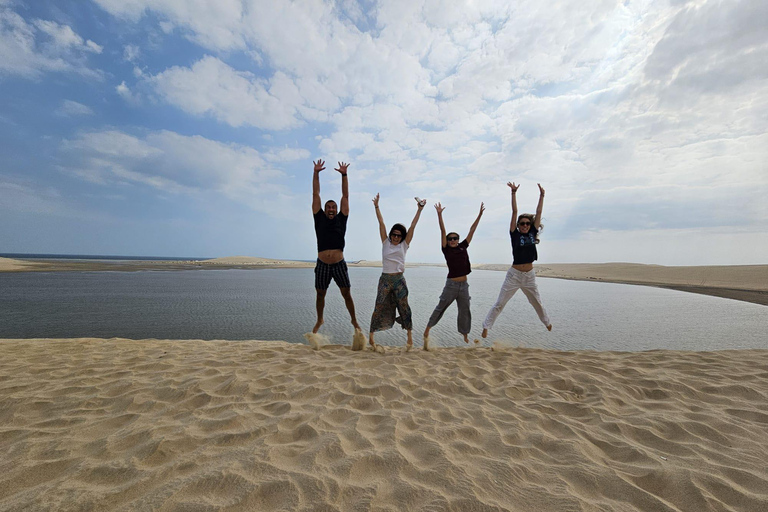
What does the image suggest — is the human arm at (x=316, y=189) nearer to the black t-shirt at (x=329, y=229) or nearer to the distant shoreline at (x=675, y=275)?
the black t-shirt at (x=329, y=229)

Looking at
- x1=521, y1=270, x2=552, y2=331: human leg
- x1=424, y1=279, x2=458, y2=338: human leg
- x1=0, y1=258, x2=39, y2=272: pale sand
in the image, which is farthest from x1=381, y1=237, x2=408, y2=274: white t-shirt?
x1=0, y1=258, x2=39, y2=272: pale sand

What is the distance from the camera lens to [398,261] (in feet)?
18.5

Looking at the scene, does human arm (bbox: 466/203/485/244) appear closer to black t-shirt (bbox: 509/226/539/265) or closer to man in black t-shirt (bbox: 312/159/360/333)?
black t-shirt (bbox: 509/226/539/265)

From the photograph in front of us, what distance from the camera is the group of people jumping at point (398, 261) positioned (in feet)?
18.4

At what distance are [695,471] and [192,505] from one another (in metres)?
3.08

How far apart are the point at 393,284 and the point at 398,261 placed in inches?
16.6

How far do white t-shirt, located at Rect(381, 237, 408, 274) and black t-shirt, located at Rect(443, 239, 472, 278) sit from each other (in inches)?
33.7

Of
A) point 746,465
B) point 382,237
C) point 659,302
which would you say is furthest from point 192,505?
point 659,302

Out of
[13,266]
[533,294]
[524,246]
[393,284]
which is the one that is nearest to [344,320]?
[393,284]

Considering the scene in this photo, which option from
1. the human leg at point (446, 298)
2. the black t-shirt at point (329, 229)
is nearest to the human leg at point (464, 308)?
the human leg at point (446, 298)

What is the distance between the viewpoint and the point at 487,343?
6414 millimetres

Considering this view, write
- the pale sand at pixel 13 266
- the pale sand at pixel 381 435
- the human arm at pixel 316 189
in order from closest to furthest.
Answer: the pale sand at pixel 381 435 → the human arm at pixel 316 189 → the pale sand at pixel 13 266

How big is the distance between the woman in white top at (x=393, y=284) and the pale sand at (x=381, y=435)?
1239 mm

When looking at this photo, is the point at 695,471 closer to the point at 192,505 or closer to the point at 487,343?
→ the point at 192,505
